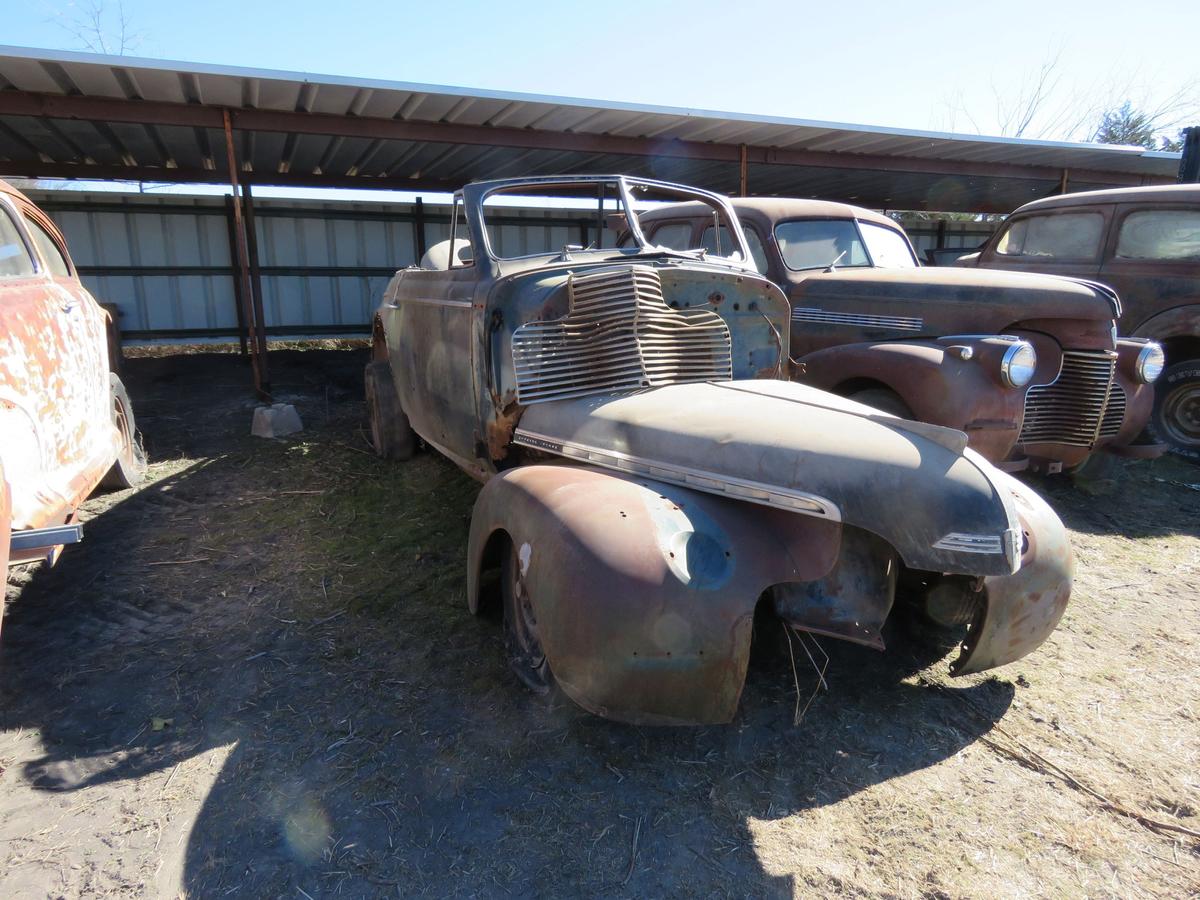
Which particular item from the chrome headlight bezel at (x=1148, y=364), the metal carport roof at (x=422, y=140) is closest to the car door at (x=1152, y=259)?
the chrome headlight bezel at (x=1148, y=364)

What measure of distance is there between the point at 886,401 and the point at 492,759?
11.3ft

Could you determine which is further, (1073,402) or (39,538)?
(1073,402)

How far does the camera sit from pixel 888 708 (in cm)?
290

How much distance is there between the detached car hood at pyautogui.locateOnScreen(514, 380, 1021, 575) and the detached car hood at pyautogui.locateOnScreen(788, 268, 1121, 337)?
249cm

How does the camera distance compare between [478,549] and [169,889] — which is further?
[478,549]

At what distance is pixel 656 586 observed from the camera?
220cm

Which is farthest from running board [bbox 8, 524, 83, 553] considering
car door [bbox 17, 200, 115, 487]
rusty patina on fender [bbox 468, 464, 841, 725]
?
rusty patina on fender [bbox 468, 464, 841, 725]

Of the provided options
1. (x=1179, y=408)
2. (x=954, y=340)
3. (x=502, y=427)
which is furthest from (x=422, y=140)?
(x=1179, y=408)

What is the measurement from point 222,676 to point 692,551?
2.14 meters

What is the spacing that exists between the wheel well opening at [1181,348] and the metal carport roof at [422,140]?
12.9ft

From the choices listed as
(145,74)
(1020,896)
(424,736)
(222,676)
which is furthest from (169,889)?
(145,74)

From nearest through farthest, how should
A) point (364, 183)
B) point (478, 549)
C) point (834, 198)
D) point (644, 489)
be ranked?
point (644, 489) < point (478, 549) < point (364, 183) < point (834, 198)

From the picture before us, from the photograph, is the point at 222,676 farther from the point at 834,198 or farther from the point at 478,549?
the point at 834,198

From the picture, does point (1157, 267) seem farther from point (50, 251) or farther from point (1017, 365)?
point (50, 251)
